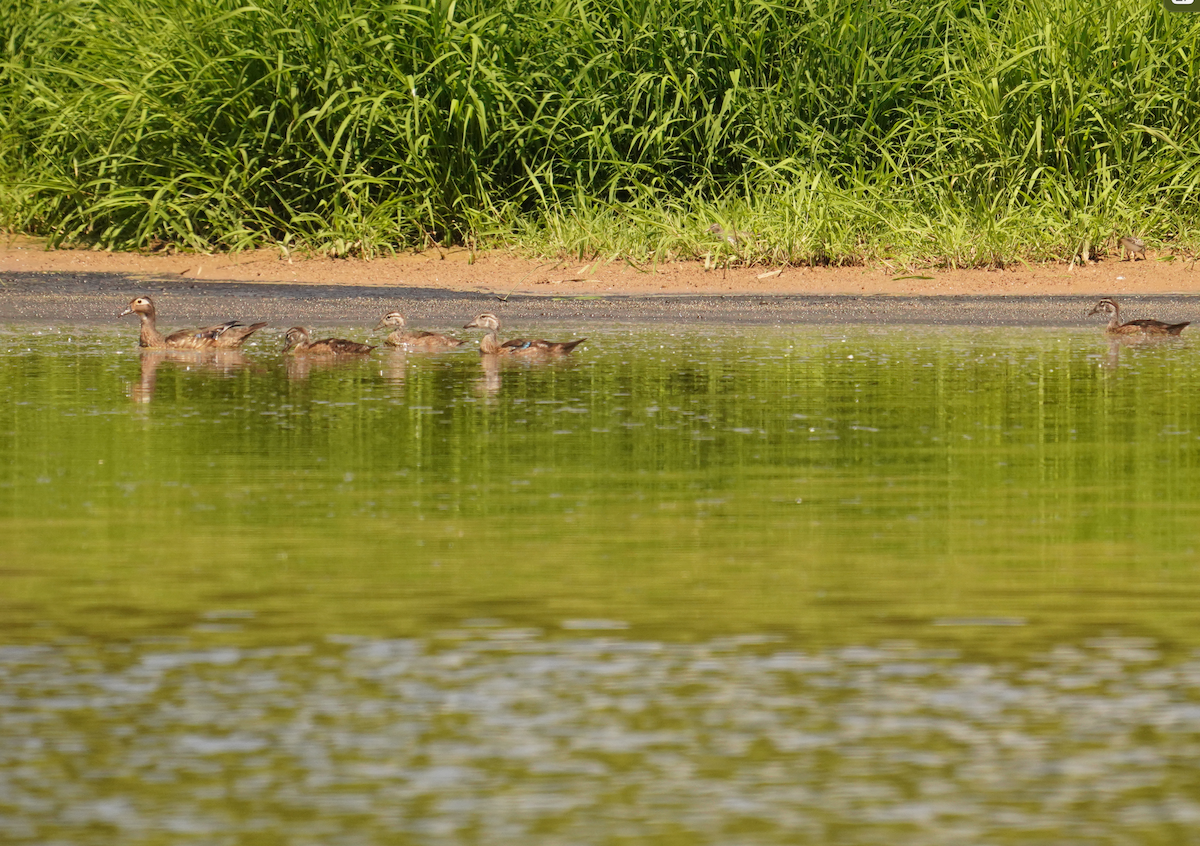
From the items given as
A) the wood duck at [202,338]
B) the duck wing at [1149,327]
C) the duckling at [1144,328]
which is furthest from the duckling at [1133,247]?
the wood duck at [202,338]

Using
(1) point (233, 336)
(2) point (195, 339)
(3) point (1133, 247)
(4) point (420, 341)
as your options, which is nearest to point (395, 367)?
(4) point (420, 341)

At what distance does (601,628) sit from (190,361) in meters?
9.07

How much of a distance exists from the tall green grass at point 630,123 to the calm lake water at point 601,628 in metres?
10.0

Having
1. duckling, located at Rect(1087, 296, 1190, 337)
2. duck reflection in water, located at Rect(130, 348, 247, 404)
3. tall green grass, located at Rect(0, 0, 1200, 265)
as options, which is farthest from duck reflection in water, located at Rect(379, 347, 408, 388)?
tall green grass, located at Rect(0, 0, 1200, 265)

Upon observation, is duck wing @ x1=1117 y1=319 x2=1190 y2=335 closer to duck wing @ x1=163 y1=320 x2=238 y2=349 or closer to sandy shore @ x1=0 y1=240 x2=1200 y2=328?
sandy shore @ x1=0 y1=240 x2=1200 y2=328

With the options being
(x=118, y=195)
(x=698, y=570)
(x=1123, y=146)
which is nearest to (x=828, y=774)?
(x=698, y=570)

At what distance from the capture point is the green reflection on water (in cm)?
547

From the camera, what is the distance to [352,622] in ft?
17.3

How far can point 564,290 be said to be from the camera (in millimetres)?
19297

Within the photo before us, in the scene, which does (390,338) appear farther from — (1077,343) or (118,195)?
(118,195)

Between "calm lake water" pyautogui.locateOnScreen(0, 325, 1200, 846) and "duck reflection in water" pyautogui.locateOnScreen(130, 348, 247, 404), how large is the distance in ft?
7.05

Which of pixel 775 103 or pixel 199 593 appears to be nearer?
pixel 199 593

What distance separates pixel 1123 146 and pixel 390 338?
27.7 ft

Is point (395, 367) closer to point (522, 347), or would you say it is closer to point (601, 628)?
point (522, 347)
